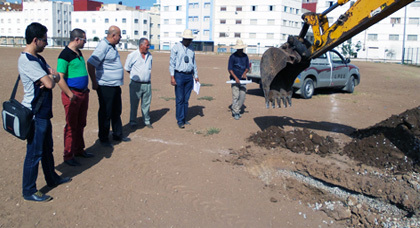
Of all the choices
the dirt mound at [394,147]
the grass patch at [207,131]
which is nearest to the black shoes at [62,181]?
the grass patch at [207,131]

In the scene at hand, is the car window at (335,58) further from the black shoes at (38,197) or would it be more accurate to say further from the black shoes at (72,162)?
the black shoes at (38,197)

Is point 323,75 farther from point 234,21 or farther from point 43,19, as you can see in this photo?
point 43,19

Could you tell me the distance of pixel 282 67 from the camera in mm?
6012

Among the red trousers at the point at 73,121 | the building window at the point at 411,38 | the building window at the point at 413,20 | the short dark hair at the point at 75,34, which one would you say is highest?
the building window at the point at 413,20

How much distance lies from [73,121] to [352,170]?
4.39 meters

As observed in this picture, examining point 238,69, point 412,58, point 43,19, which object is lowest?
point 238,69

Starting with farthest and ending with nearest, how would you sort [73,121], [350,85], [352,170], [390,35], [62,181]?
[390,35] → [350,85] → [352,170] → [73,121] → [62,181]

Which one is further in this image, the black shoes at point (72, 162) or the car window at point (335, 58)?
the car window at point (335, 58)

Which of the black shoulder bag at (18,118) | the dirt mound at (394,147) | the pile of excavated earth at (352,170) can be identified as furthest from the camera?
the dirt mound at (394,147)

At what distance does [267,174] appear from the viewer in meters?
5.49

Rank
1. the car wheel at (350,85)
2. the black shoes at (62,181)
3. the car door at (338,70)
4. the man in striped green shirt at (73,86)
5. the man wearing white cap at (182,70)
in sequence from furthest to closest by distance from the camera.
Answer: the car wheel at (350,85) → the car door at (338,70) → the man wearing white cap at (182,70) → the man in striped green shirt at (73,86) → the black shoes at (62,181)

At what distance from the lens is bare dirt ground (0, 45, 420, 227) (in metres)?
4.23

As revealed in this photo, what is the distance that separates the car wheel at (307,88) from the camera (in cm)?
1244

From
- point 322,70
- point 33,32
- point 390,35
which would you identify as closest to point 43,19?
point 390,35
